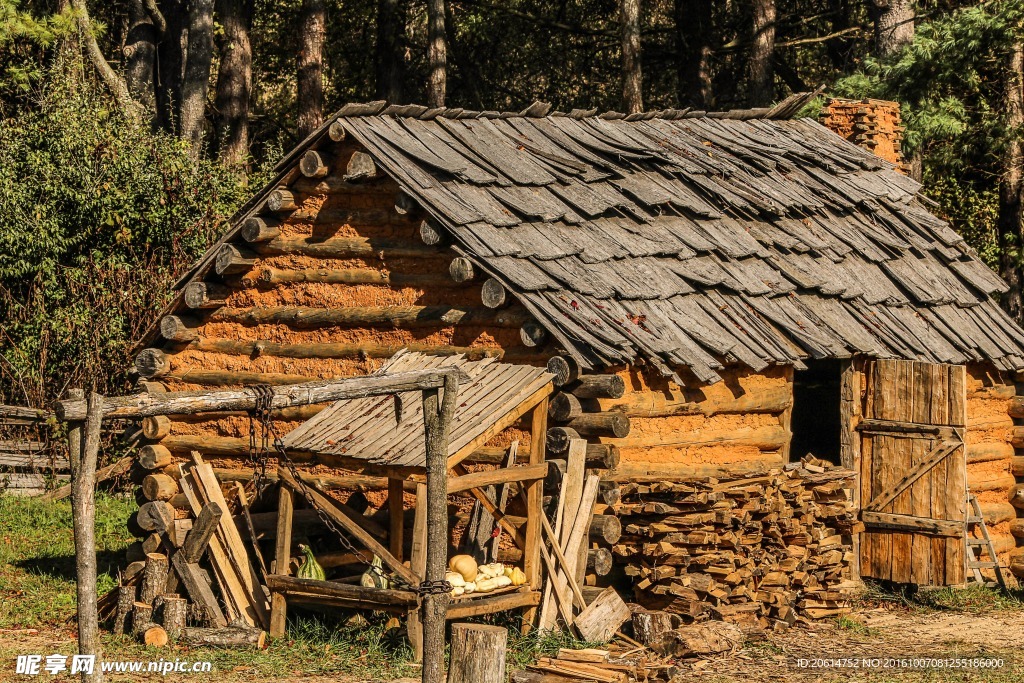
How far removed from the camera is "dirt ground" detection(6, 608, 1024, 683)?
10.3 metres

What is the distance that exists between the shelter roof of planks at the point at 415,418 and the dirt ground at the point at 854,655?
1650 millimetres

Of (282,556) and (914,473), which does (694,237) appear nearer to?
(914,473)

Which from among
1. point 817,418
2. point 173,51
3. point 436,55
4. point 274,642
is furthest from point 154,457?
point 173,51

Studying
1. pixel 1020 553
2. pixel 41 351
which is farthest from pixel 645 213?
pixel 41 351

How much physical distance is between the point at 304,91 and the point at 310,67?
0.50 meters

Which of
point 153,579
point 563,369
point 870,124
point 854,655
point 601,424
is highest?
point 870,124

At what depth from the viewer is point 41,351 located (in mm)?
18891

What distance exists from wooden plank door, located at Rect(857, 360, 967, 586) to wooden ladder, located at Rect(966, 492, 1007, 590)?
1.96 feet

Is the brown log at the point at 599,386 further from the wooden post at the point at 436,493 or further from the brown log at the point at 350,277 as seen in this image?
the wooden post at the point at 436,493

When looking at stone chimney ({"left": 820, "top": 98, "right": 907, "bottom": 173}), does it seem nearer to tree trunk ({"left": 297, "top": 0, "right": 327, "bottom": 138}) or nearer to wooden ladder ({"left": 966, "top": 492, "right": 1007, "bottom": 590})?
wooden ladder ({"left": 966, "top": 492, "right": 1007, "bottom": 590})

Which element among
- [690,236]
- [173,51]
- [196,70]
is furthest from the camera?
[173,51]

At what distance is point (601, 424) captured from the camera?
11.0 m

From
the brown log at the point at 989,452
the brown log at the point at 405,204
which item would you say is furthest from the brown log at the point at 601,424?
the brown log at the point at 989,452

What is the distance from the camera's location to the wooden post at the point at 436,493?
28.5ft
